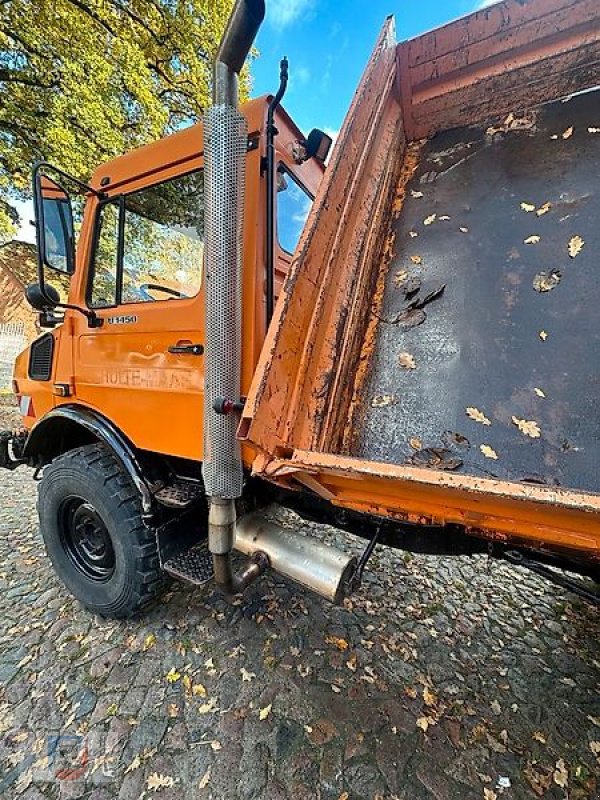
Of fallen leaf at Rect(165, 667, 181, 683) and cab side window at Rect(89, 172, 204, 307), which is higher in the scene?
cab side window at Rect(89, 172, 204, 307)

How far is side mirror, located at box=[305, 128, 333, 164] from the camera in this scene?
6.78 feet

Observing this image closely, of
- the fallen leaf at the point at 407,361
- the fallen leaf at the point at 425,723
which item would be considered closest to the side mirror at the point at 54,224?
the fallen leaf at the point at 407,361

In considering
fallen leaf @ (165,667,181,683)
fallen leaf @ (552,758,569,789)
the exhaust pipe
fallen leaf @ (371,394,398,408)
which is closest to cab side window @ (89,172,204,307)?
fallen leaf @ (371,394,398,408)

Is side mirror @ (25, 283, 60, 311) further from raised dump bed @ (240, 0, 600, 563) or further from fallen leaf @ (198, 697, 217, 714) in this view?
fallen leaf @ (198, 697, 217, 714)

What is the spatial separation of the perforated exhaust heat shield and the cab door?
29 centimetres

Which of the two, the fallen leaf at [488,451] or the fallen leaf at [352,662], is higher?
the fallen leaf at [488,451]

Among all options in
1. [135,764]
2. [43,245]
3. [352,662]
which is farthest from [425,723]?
[43,245]

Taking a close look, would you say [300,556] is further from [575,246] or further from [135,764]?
[575,246]

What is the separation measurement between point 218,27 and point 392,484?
9.53 m

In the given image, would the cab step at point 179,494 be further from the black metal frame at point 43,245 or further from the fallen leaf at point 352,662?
the fallen leaf at point 352,662

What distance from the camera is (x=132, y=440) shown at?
228 cm

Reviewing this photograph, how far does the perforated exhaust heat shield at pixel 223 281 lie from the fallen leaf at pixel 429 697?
1.55 meters

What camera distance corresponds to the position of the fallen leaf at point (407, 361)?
1694mm

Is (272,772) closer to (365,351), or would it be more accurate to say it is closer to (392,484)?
(392,484)
